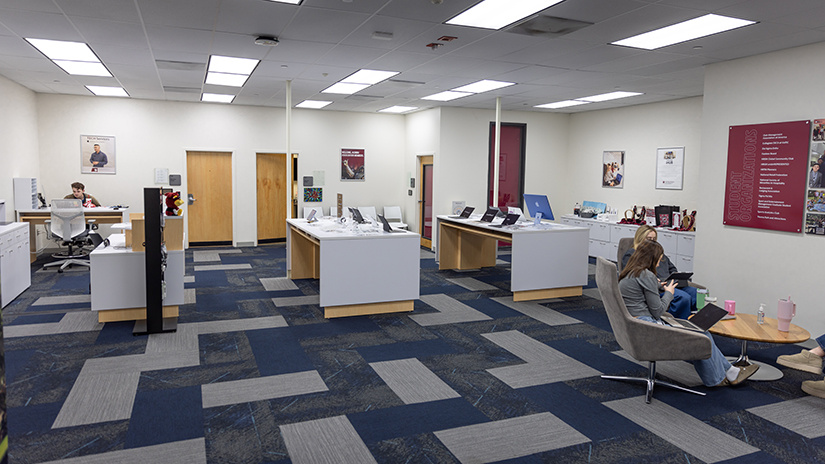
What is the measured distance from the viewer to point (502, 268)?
30.7ft

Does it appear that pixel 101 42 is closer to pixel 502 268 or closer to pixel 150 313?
pixel 150 313

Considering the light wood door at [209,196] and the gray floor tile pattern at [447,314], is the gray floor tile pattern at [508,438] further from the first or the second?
the light wood door at [209,196]

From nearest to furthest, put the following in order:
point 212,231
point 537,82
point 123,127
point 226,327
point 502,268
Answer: point 226,327, point 537,82, point 502,268, point 123,127, point 212,231

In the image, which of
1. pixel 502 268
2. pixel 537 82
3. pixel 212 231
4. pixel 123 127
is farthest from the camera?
pixel 212 231

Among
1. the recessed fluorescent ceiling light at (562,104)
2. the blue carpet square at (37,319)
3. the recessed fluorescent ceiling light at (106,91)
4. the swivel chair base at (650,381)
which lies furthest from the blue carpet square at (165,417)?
the recessed fluorescent ceiling light at (562,104)

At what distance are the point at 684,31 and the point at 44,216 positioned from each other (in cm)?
931

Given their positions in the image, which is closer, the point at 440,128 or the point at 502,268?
the point at 502,268

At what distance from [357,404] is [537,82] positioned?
5670 mm

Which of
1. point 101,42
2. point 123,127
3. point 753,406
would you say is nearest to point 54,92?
point 123,127

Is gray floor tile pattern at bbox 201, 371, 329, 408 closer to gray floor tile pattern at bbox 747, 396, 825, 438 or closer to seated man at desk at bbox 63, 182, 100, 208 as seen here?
gray floor tile pattern at bbox 747, 396, 825, 438

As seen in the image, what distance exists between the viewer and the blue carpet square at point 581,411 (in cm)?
353

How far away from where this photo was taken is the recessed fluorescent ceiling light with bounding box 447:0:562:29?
14.5 feet

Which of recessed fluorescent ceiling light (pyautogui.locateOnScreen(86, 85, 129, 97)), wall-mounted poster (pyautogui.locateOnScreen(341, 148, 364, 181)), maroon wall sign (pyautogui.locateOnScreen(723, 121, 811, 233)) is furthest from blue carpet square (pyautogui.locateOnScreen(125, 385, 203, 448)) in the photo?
wall-mounted poster (pyautogui.locateOnScreen(341, 148, 364, 181))

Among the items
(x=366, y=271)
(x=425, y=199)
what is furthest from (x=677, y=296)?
(x=425, y=199)
